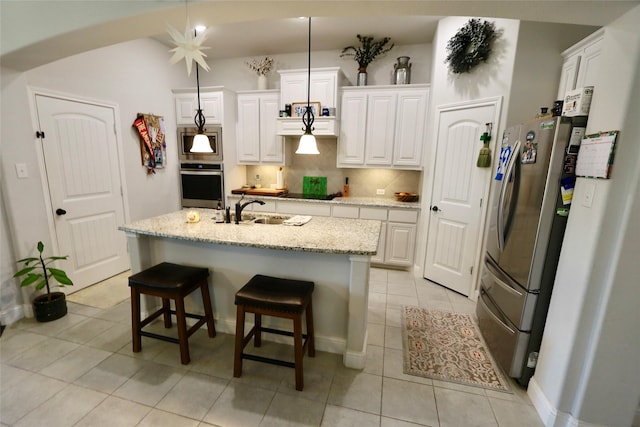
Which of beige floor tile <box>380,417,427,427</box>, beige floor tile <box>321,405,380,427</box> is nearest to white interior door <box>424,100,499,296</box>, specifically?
beige floor tile <box>380,417,427,427</box>

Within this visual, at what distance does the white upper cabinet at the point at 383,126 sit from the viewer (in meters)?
3.60

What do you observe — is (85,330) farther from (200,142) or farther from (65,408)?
(200,142)

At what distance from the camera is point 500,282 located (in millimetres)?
2119

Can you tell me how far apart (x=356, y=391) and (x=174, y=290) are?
1398 millimetres

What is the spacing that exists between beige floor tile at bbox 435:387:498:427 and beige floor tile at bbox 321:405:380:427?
410 mm

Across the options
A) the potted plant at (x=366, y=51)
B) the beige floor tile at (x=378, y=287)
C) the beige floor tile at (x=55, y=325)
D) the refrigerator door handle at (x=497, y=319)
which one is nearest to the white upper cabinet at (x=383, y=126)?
the potted plant at (x=366, y=51)

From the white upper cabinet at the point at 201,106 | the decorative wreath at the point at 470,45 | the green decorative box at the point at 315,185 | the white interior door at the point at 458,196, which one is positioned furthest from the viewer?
the green decorative box at the point at 315,185

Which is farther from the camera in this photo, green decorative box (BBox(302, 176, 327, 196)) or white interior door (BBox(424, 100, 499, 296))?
green decorative box (BBox(302, 176, 327, 196))

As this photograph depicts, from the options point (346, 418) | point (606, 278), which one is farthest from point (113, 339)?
point (606, 278)

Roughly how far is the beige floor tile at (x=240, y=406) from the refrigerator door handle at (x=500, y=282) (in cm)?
175

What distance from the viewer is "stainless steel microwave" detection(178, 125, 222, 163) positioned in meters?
4.06

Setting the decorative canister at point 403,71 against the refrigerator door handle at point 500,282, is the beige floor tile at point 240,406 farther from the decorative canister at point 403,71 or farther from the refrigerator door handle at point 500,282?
the decorative canister at point 403,71

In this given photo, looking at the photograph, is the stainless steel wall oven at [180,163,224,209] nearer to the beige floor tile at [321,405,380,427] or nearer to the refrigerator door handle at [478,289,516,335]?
the beige floor tile at [321,405,380,427]

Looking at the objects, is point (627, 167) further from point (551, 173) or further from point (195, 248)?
point (195, 248)
